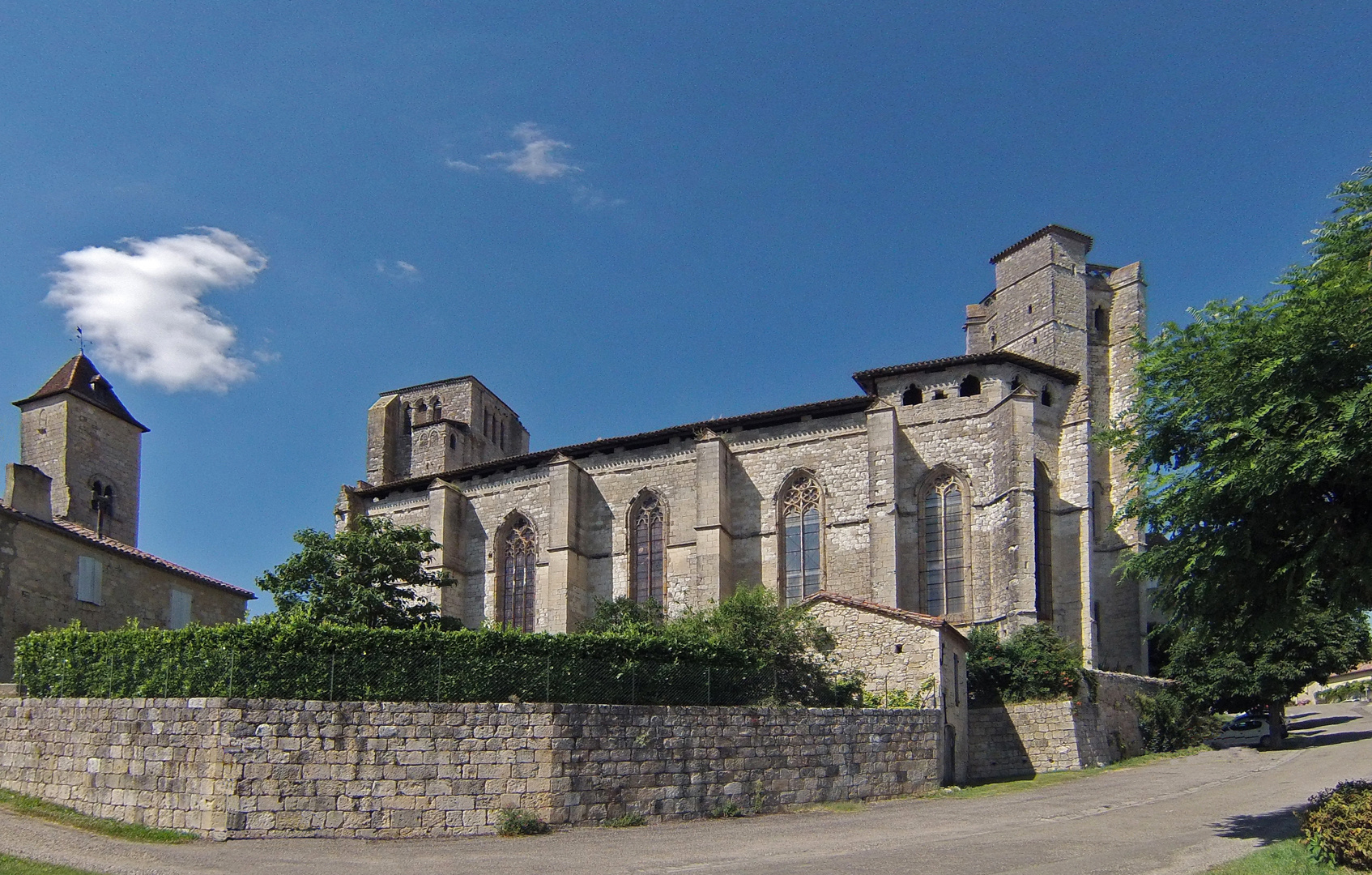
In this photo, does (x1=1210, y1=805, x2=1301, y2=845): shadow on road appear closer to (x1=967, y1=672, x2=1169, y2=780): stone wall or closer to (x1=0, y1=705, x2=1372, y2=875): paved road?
(x1=0, y1=705, x2=1372, y2=875): paved road

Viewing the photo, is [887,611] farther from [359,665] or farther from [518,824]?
[359,665]

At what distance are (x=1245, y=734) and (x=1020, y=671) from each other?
1101 centimetres

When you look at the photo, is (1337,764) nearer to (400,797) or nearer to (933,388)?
(933,388)

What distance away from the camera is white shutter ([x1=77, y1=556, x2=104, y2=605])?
25.6 m

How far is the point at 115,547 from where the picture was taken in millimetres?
26797

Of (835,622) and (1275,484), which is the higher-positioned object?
(1275,484)

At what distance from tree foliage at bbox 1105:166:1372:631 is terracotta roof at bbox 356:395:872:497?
21.5 m

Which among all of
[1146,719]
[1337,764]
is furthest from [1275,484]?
[1146,719]

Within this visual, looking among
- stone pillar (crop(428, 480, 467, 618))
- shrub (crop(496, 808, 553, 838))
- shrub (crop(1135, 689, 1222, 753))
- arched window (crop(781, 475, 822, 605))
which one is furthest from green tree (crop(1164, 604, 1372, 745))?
stone pillar (crop(428, 480, 467, 618))

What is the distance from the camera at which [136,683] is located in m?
18.1

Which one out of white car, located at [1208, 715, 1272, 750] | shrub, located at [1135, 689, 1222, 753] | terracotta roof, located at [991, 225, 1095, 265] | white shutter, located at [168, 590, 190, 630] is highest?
terracotta roof, located at [991, 225, 1095, 265]

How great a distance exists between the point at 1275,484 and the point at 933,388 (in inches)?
938

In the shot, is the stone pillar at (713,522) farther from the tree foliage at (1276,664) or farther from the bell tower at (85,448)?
the bell tower at (85,448)

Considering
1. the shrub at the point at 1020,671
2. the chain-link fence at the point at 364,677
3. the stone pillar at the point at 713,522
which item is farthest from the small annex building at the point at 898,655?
the stone pillar at the point at 713,522
